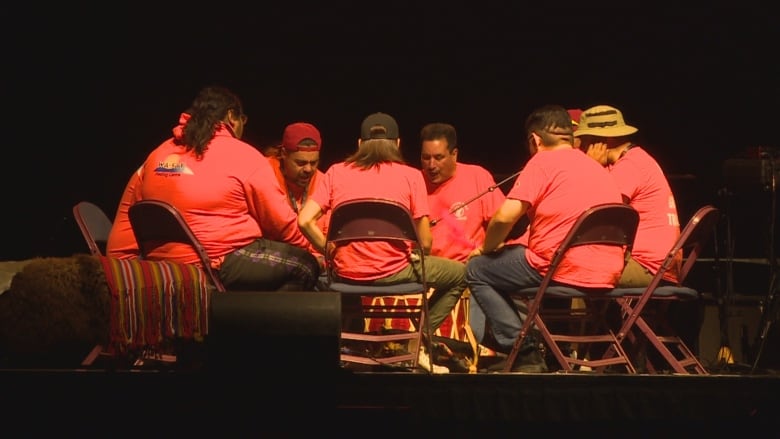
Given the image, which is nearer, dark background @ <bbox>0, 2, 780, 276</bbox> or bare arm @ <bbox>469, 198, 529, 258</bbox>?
bare arm @ <bbox>469, 198, 529, 258</bbox>

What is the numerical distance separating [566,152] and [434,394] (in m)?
1.17

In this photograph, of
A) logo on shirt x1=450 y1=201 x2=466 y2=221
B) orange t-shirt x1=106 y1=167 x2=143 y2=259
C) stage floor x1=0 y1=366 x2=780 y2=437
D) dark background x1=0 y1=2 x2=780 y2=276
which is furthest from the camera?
dark background x1=0 y1=2 x2=780 y2=276

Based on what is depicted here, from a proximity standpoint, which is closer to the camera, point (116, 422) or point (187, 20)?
point (116, 422)

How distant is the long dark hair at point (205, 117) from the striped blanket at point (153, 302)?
626mm

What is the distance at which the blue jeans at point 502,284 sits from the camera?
3883mm

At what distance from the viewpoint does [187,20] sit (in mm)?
6082

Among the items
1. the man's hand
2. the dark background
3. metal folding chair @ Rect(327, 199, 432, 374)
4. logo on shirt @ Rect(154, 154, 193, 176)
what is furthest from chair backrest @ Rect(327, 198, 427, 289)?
the dark background

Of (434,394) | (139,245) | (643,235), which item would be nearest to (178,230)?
(139,245)

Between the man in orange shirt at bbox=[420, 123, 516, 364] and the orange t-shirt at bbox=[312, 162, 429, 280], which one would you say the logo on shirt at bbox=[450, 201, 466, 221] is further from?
the orange t-shirt at bbox=[312, 162, 429, 280]

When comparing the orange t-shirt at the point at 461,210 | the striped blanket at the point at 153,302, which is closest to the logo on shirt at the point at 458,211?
the orange t-shirt at the point at 461,210

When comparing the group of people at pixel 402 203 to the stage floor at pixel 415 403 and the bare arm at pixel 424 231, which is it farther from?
the stage floor at pixel 415 403

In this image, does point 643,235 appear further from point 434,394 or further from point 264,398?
point 264,398

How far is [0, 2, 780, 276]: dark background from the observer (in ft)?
19.4

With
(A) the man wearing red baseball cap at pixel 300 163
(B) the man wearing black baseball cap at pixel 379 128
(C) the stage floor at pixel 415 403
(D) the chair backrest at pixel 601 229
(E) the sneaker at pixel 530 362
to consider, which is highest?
(B) the man wearing black baseball cap at pixel 379 128
